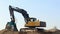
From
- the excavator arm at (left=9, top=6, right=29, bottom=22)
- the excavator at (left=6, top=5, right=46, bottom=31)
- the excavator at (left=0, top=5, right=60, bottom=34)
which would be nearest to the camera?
the excavator at (left=0, top=5, right=60, bottom=34)

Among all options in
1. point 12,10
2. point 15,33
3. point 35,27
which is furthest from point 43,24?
point 12,10

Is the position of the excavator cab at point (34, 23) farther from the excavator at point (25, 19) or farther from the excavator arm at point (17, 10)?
the excavator arm at point (17, 10)

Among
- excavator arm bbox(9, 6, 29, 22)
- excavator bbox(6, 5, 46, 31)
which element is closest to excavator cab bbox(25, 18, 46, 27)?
excavator bbox(6, 5, 46, 31)

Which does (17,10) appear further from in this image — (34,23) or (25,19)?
(34,23)

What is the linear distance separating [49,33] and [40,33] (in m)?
1.05

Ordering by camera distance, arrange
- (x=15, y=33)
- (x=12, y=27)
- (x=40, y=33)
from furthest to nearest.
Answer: (x=12, y=27) → (x=15, y=33) → (x=40, y=33)

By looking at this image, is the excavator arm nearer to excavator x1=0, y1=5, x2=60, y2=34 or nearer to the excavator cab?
excavator x1=0, y1=5, x2=60, y2=34

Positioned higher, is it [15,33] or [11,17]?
[11,17]

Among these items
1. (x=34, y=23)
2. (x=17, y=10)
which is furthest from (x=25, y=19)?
(x=34, y=23)

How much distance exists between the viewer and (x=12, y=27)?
28266 mm

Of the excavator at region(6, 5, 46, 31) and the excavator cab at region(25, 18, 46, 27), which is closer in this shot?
the excavator cab at region(25, 18, 46, 27)

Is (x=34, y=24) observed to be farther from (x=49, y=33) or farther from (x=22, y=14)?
(x=22, y=14)

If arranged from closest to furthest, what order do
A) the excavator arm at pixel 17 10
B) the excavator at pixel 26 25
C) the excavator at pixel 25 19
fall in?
the excavator at pixel 26 25 → the excavator at pixel 25 19 → the excavator arm at pixel 17 10

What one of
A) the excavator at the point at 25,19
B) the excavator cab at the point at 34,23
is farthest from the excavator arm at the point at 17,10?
the excavator cab at the point at 34,23
